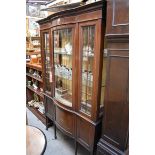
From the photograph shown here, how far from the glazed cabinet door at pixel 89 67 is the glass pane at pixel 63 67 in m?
0.34

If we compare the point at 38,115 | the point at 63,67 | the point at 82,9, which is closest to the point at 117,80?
the point at 82,9

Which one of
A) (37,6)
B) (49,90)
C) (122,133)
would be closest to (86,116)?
(122,133)

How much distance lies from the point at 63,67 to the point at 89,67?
2.13 ft

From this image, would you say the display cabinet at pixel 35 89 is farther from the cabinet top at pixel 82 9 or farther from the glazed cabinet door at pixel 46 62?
the cabinet top at pixel 82 9

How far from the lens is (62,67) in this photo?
7.82 ft

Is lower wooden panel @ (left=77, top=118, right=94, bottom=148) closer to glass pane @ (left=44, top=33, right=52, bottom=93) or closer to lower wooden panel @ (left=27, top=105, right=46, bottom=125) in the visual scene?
glass pane @ (left=44, top=33, right=52, bottom=93)

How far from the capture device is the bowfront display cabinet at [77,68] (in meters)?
1.64

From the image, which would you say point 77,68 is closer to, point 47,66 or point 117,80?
point 117,80

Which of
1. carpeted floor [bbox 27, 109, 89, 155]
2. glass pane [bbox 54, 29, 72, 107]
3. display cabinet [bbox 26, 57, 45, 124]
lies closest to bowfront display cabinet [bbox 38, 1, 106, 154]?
glass pane [bbox 54, 29, 72, 107]

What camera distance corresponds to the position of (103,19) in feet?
4.95

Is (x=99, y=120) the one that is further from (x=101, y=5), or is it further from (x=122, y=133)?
(x=101, y=5)

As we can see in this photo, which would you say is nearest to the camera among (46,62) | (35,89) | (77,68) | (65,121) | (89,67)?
(89,67)
